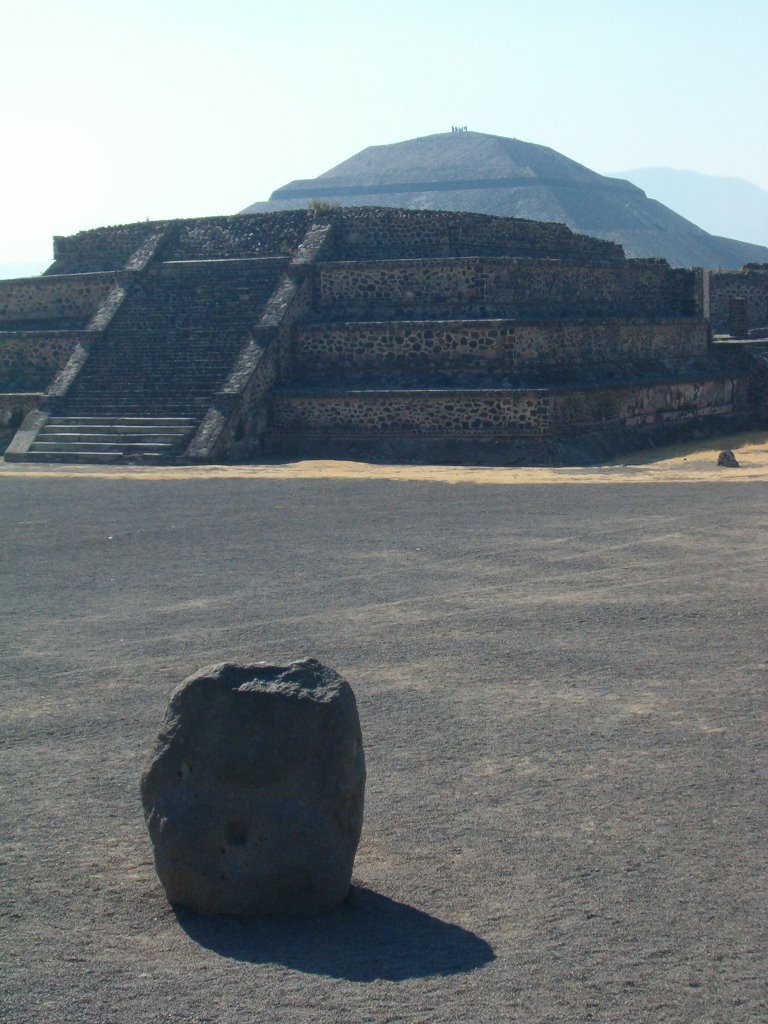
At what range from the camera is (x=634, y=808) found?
5.30 m

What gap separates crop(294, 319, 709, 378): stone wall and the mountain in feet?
113

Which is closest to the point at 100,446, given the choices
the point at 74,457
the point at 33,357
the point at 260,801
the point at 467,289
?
the point at 74,457

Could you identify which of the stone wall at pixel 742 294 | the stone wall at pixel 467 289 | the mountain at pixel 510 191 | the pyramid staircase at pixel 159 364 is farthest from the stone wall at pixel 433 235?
the mountain at pixel 510 191

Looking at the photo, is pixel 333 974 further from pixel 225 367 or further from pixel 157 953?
pixel 225 367

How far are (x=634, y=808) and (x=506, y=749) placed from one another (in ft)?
3.11

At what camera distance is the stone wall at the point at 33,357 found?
25.8 metres

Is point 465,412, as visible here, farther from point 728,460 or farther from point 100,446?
point 100,446

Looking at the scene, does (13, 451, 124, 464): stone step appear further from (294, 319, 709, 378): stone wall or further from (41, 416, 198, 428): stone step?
(294, 319, 709, 378): stone wall

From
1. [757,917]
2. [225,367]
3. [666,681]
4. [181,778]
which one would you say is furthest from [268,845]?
[225,367]

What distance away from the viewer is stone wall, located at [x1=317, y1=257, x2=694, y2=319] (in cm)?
2252

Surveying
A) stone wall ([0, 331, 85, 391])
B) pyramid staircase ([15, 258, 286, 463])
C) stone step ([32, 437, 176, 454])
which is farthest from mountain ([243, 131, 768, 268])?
stone step ([32, 437, 176, 454])

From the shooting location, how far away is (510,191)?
60.7 m

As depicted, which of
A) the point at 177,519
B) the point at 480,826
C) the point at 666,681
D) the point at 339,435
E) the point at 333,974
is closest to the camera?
the point at 333,974

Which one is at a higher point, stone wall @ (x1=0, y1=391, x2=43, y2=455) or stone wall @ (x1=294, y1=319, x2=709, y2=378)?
stone wall @ (x1=294, y1=319, x2=709, y2=378)
